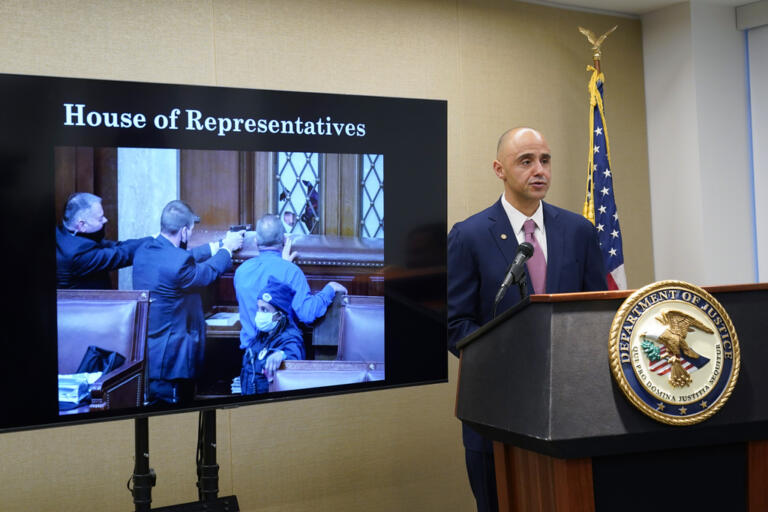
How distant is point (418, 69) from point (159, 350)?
2451 millimetres

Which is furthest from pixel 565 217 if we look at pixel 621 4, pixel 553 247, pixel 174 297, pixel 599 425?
pixel 621 4

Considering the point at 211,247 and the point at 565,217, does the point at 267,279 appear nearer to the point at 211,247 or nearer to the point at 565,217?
the point at 211,247

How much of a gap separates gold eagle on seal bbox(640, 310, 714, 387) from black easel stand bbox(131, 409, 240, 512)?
136 centimetres

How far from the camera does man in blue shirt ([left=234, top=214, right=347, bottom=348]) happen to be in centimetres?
243

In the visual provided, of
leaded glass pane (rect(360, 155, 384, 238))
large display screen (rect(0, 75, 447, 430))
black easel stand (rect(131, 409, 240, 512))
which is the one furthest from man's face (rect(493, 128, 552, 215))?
black easel stand (rect(131, 409, 240, 512))

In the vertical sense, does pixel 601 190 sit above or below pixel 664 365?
above

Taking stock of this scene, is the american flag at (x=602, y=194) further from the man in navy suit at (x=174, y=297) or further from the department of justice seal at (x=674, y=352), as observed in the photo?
the man in navy suit at (x=174, y=297)

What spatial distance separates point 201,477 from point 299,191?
0.96 metres

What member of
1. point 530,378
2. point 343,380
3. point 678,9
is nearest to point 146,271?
point 343,380

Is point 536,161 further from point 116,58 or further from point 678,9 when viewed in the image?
point 678,9

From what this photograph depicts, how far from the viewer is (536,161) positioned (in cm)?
292

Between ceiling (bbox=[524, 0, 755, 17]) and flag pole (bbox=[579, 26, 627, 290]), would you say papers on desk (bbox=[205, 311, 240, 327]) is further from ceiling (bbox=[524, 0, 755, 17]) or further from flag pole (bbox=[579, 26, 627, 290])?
ceiling (bbox=[524, 0, 755, 17])

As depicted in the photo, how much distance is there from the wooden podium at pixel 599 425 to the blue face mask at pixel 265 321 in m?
0.78

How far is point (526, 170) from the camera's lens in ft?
9.60
